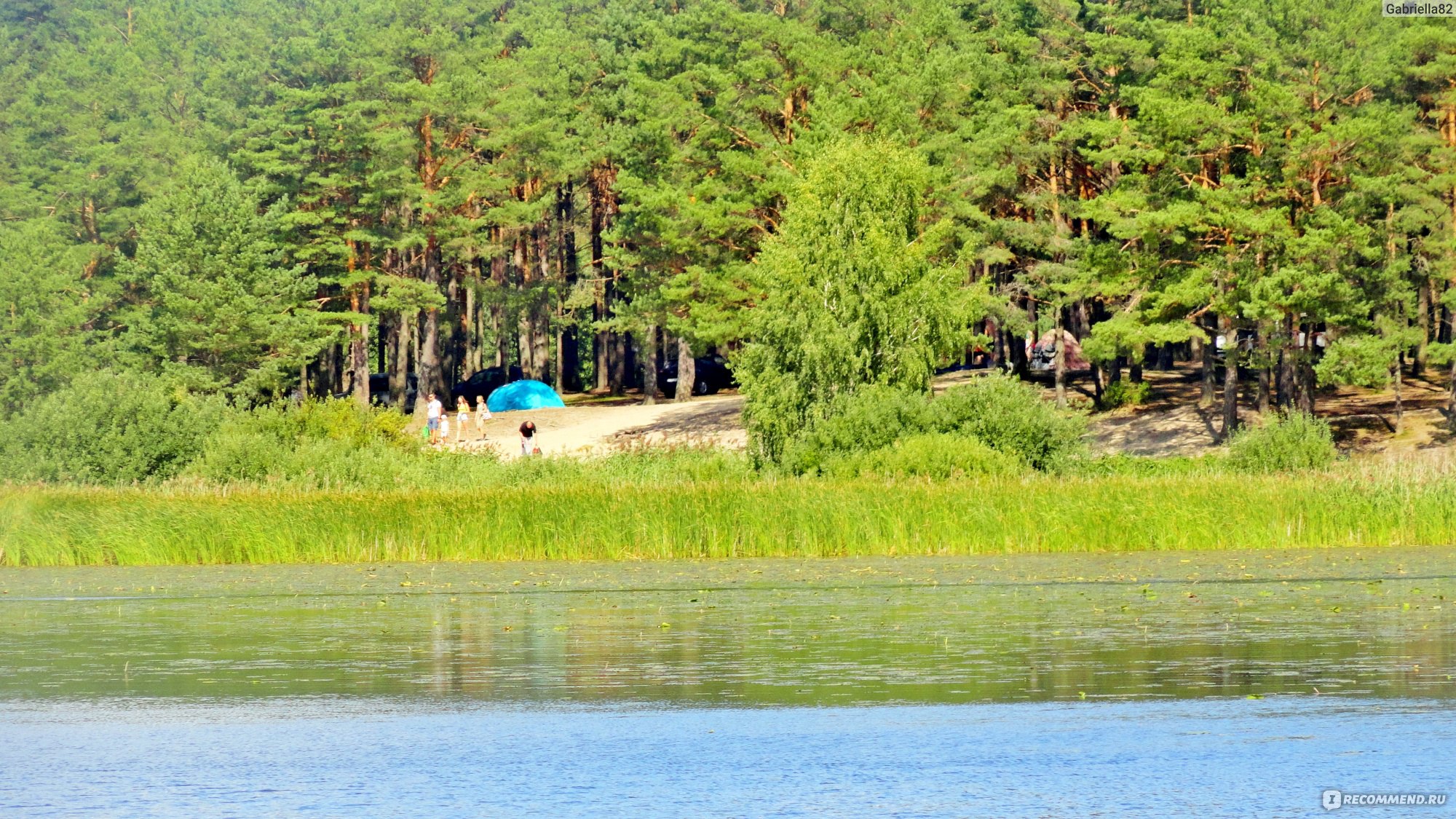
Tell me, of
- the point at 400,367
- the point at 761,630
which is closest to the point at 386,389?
the point at 400,367

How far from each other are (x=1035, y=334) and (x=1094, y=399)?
16299 mm

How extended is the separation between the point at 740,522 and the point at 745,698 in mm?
14977

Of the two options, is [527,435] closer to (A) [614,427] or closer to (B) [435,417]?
(B) [435,417]

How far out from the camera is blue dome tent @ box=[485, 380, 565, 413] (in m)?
70.9

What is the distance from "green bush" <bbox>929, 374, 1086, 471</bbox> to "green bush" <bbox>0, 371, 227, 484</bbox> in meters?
17.5

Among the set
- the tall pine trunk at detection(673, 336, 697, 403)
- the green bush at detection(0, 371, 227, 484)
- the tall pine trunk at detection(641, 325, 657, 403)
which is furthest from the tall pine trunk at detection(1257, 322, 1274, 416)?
the green bush at detection(0, 371, 227, 484)

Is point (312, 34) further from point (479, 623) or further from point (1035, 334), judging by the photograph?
point (479, 623)

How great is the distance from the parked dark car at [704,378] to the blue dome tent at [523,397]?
197 inches

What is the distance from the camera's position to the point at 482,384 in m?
Result: 78.8

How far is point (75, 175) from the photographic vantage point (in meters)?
86.6

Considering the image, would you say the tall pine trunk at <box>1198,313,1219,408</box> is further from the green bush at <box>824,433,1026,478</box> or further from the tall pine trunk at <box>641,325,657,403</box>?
the green bush at <box>824,433,1026,478</box>

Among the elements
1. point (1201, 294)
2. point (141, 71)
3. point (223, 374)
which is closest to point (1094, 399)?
point (1201, 294)

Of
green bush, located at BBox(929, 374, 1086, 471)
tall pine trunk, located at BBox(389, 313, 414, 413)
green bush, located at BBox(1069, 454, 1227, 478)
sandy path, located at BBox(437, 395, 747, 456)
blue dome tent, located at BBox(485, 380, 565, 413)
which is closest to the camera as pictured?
green bush, located at BBox(1069, 454, 1227, 478)

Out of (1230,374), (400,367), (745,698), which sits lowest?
(745,698)
